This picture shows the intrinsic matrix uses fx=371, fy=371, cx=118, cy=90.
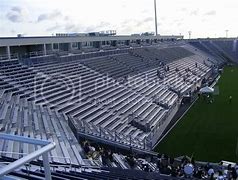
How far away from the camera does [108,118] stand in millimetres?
20516

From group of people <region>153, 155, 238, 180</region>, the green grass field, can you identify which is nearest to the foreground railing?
group of people <region>153, 155, 238, 180</region>

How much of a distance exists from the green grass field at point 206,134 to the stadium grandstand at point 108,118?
48 mm

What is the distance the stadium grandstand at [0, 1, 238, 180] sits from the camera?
11516 mm

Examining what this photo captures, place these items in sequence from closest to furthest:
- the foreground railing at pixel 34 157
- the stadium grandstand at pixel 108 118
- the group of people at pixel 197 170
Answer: the foreground railing at pixel 34 157, the stadium grandstand at pixel 108 118, the group of people at pixel 197 170

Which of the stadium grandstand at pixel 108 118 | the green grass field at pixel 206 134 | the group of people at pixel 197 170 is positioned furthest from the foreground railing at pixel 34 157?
the green grass field at pixel 206 134

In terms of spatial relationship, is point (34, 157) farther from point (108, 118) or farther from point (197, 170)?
point (108, 118)

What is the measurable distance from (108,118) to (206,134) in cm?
555

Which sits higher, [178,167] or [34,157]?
[34,157]

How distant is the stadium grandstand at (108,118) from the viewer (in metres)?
11.5

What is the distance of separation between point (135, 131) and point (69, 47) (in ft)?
64.9

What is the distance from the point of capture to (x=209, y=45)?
8019cm

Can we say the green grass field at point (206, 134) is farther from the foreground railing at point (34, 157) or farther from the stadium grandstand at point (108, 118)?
the foreground railing at point (34, 157)

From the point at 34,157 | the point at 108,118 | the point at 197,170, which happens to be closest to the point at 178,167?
the point at 197,170

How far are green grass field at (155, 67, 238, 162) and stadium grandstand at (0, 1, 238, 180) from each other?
0.05 metres
